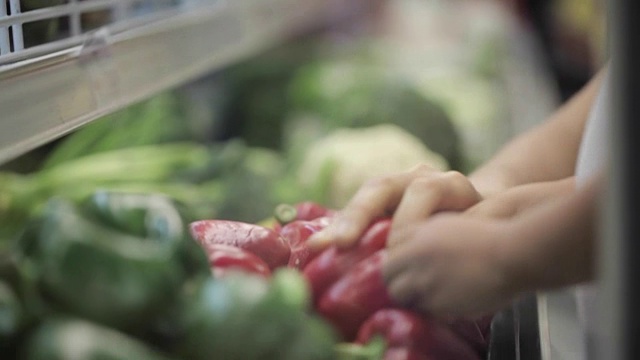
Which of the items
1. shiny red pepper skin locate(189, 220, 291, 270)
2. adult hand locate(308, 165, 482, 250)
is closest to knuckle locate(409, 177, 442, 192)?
adult hand locate(308, 165, 482, 250)

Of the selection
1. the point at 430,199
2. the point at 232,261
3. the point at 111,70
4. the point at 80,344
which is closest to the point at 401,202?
the point at 430,199

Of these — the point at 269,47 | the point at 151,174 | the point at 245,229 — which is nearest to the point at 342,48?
the point at 269,47

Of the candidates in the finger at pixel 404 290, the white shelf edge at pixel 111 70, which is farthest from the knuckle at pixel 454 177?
the white shelf edge at pixel 111 70

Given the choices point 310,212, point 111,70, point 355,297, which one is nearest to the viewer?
point 355,297

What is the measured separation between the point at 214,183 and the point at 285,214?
2.31 feet

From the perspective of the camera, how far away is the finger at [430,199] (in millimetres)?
590

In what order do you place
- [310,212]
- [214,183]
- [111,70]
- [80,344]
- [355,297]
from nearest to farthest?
[80,344] < [355,297] < [310,212] < [111,70] < [214,183]

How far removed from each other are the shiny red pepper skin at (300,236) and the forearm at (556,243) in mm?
153

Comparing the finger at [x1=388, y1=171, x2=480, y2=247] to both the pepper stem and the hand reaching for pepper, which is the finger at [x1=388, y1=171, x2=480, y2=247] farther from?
the pepper stem

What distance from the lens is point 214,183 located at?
1.42 metres

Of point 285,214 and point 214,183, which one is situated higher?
point 285,214

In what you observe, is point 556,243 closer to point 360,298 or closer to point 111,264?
point 360,298

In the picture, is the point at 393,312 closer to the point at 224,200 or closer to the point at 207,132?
the point at 224,200

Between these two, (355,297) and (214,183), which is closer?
(355,297)
